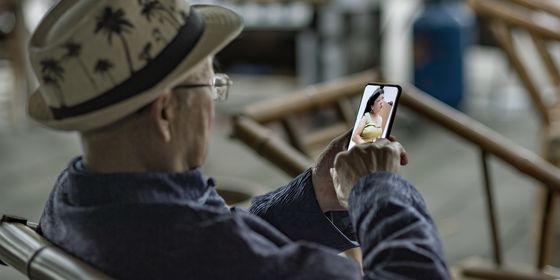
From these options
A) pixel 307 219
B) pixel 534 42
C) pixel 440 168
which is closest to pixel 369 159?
pixel 307 219

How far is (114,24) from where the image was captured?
98 cm

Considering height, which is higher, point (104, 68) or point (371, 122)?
point (104, 68)

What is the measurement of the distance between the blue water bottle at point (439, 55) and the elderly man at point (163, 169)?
13.6 feet

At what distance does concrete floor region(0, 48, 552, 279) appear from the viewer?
3445mm

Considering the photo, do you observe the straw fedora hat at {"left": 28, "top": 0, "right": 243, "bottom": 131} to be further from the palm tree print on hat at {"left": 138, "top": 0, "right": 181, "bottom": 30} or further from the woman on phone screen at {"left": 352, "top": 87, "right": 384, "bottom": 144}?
the woman on phone screen at {"left": 352, "top": 87, "right": 384, "bottom": 144}

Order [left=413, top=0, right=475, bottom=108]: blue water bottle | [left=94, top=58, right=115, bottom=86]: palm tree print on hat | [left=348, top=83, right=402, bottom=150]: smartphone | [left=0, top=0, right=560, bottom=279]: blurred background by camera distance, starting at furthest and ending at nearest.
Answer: [left=413, top=0, right=475, bottom=108]: blue water bottle, [left=0, top=0, right=560, bottom=279]: blurred background, [left=348, top=83, right=402, bottom=150]: smartphone, [left=94, top=58, right=115, bottom=86]: palm tree print on hat

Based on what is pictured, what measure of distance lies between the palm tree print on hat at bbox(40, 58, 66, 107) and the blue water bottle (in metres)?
4.27

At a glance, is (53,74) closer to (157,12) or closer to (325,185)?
(157,12)

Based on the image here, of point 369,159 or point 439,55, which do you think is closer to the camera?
point 369,159

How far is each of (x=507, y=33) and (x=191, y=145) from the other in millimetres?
1919

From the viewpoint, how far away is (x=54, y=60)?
1.00m

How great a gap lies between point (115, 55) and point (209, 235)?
216 millimetres

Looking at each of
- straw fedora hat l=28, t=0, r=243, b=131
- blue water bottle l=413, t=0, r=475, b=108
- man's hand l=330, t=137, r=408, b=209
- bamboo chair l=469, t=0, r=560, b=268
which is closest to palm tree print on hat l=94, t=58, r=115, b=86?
straw fedora hat l=28, t=0, r=243, b=131

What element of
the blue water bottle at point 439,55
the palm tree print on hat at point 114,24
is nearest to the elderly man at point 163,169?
the palm tree print on hat at point 114,24
